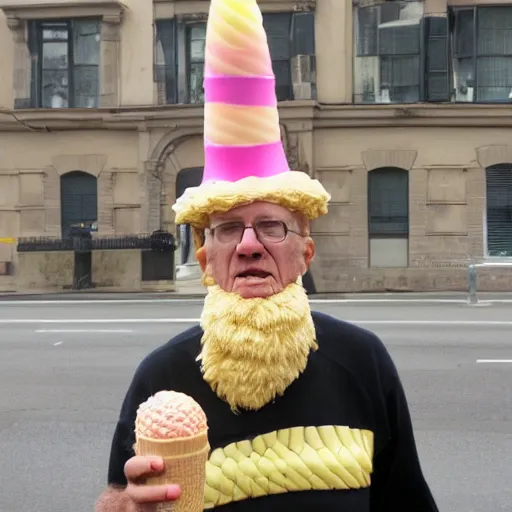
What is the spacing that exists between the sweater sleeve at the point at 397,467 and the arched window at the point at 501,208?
20.9m

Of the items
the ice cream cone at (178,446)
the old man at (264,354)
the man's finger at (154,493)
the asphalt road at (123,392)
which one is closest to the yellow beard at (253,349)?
the old man at (264,354)

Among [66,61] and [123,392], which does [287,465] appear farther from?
[66,61]

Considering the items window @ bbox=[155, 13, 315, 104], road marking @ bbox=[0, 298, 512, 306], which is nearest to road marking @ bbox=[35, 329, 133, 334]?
road marking @ bbox=[0, 298, 512, 306]

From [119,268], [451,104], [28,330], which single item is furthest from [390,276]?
[28,330]

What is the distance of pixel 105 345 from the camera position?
1205 cm

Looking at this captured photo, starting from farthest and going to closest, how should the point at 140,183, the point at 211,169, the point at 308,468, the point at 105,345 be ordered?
the point at 140,183
the point at 105,345
the point at 211,169
the point at 308,468

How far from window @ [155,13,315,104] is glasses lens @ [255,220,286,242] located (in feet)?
68.9

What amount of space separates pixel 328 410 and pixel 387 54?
21558mm

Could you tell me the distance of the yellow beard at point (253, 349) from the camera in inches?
88.7

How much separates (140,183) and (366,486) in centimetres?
2168

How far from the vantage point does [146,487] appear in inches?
70.6

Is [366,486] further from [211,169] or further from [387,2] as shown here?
[387,2]


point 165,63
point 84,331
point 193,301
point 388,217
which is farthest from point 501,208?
point 84,331

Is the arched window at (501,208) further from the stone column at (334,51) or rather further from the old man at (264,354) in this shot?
the old man at (264,354)
